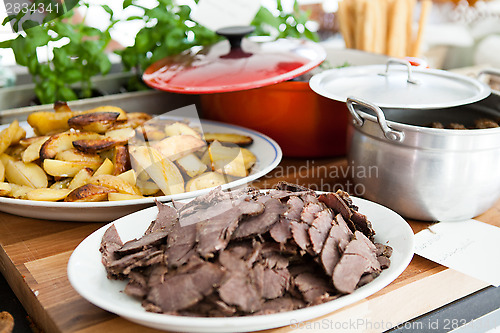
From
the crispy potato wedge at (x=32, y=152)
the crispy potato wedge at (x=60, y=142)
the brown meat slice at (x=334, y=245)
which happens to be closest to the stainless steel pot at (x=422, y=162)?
the brown meat slice at (x=334, y=245)

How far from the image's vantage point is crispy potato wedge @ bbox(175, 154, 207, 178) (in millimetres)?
1099

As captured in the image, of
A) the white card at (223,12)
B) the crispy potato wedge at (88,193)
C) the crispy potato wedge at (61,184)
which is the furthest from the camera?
the white card at (223,12)

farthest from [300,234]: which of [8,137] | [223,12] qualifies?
[223,12]

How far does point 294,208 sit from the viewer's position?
0.78 metres

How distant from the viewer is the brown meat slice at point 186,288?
65cm

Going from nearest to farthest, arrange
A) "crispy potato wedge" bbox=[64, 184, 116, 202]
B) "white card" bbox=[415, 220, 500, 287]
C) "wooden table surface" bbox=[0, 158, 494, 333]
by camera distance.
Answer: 1. "wooden table surface" bbox=[0, 158, 494, 333]
2. "white card" bbox=[415, 220, 500, 287]
3. "crispy potato wedge" bbox=[64, 184, 116, 202]

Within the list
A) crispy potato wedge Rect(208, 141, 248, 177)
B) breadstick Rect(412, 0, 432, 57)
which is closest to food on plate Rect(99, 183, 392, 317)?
crispy potato wedge Rect(208, 141, 248, 177)

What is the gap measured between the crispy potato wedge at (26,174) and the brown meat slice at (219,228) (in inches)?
20.5

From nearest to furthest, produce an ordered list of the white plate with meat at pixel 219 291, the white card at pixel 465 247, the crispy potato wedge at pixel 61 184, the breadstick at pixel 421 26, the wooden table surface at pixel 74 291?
the white plate with meat at pixel 219 291, the wooden table surface at pixel 74 291, the white card at pixel 465 247, the crispy potato wedge at pixel 61 184, the breadstick at pixel 421 26

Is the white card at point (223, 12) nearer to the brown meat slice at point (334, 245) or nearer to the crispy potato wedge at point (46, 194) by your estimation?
the crispy potato wedge at point (46, 194)

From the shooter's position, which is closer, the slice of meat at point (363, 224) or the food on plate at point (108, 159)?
the slice of meat at point (363, 224)

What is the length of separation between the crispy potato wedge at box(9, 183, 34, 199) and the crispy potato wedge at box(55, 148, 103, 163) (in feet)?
0.32

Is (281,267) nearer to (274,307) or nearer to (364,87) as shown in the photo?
(274,307)

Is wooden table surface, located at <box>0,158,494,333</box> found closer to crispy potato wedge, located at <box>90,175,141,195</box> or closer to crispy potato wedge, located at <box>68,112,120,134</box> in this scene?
crispy potato wedge, located at <box>90,175,141,195</box>
